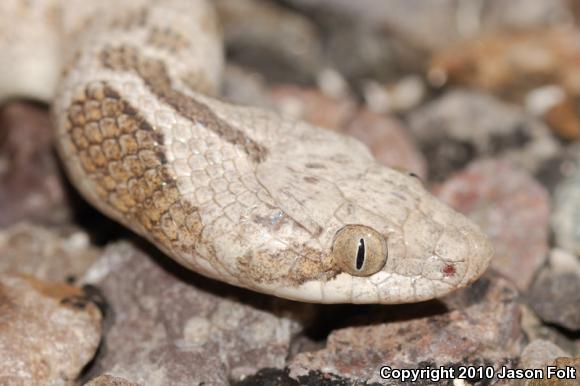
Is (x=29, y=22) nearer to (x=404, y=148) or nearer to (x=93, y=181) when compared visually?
(x=93, y=181)

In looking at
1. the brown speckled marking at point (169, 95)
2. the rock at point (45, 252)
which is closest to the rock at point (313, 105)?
the brown speckled marking at point (169, 95)

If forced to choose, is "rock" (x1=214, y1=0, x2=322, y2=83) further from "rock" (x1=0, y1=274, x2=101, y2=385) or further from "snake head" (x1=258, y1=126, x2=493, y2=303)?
"rock" (x1=0, y1=274, x2=101, y2=385)

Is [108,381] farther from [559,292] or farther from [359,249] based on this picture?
[559,292]

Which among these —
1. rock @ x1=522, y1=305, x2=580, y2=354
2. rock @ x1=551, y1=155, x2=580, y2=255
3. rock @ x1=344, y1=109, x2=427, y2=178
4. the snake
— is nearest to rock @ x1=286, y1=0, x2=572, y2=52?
rock @ x1=344, y1=109, x2=427, y2=178

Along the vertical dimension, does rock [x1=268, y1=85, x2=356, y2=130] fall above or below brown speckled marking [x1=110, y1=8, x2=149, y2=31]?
above

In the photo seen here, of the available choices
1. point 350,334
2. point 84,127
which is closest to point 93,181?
point 84,127

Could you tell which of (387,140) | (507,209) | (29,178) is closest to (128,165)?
(29,178)
